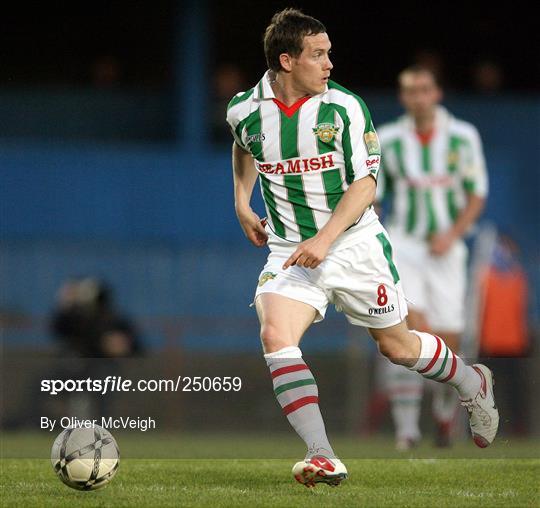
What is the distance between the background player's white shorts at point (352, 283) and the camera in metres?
6.77

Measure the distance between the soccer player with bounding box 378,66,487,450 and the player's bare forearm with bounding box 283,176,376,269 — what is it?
10.2 ft

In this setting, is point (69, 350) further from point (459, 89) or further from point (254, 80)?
point (459, 89)

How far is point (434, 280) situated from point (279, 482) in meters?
3.47

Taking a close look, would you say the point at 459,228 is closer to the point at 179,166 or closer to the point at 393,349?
the point at 393,349

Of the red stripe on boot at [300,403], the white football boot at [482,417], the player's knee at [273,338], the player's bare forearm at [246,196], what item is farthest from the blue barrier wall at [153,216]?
the red stripe on boot at [300,403]

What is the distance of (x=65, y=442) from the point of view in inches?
247

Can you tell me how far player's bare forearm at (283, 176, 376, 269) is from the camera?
6.46 m

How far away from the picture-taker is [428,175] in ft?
33.0

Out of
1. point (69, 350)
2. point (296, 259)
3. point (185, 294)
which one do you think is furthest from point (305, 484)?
point (185, 294)

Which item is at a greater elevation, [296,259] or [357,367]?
[296,259]

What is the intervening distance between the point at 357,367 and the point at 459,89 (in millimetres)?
7039

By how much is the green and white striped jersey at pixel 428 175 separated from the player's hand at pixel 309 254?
3.45m

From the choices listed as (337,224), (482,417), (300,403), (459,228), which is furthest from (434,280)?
(300,403)

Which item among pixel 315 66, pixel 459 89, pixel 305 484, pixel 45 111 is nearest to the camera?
pixel 305 484
